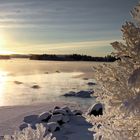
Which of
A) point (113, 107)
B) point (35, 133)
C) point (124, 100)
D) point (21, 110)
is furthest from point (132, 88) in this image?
point (21, 110)

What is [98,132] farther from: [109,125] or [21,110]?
[21,110]

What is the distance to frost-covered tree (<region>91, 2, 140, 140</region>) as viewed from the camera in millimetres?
2242

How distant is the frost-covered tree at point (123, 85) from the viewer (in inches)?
88.3

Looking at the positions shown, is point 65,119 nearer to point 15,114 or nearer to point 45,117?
point 45,117

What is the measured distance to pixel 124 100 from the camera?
224cm

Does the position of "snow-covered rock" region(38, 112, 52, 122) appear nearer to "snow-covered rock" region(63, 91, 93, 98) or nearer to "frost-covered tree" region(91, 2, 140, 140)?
"snow-covered rock" region(63, 91, 93, 98)

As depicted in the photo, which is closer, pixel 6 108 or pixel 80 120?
pixel 80 120

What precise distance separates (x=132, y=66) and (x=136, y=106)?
32 centimetres

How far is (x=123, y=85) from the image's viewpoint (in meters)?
2.35

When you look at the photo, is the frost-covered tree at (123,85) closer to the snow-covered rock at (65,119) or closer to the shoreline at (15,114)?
the shoreline at (15,114)

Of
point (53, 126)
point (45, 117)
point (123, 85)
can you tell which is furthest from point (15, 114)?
point (123, 85)

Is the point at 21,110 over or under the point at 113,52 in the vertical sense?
under


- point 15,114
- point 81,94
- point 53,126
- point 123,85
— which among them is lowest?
point 15,114

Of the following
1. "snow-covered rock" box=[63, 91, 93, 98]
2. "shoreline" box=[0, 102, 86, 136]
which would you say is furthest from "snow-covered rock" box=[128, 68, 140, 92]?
"snow-covered rock" box=[63, 91, 93, 98]
